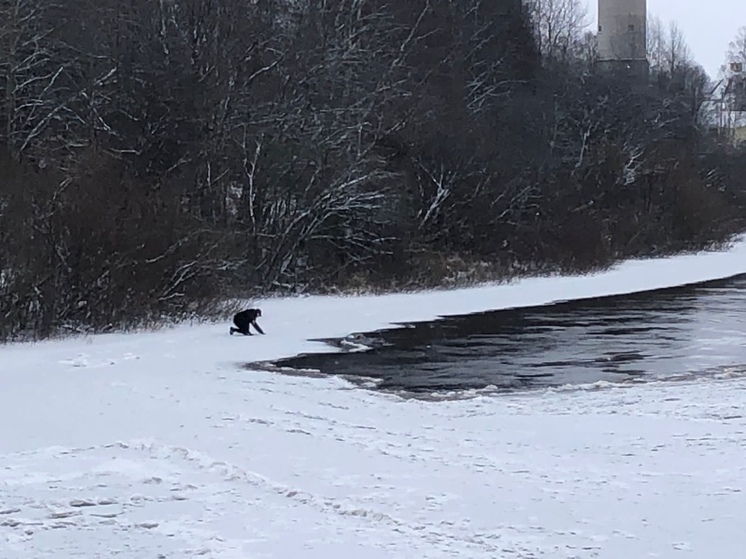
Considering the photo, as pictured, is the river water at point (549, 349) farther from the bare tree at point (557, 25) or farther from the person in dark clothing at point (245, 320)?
the bare tree at point (557, 25)

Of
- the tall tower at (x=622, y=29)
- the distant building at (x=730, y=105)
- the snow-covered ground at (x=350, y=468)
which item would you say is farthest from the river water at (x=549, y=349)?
the distant building at (x=730, y=105)

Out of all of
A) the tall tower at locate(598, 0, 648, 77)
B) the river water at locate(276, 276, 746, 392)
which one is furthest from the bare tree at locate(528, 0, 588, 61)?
the river water at locate(276, 276, 746, 392)

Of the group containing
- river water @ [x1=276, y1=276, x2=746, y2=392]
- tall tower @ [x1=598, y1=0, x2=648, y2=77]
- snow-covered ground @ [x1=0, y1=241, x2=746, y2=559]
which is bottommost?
river water @ [x1=276, y1=276, x2=746, y2=392]

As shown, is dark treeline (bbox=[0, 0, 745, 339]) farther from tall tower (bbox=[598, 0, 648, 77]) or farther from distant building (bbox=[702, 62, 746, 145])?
distant building (bbox=[702, 62, 746, 145])

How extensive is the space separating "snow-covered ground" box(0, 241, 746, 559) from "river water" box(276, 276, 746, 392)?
1.54 meters

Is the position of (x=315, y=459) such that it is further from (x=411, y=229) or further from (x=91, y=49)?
(x=411, y=229)

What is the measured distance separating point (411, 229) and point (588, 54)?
4379 centimetres

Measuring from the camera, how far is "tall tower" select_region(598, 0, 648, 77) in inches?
3863

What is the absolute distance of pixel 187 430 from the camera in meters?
11.9

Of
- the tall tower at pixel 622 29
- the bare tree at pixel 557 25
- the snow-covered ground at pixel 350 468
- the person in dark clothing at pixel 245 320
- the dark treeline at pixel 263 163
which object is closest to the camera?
the snow-covered ground at pixel 350 468

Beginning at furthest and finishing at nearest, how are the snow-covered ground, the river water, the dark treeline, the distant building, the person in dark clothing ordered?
the distant building < the dark treeline < the person in dark clothing < the river water < the snow-covered ground

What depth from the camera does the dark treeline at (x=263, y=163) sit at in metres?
23.0

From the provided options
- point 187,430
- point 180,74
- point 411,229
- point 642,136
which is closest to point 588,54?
point 642,136

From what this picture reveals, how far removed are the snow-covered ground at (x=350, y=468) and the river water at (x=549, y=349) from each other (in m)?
1.54
